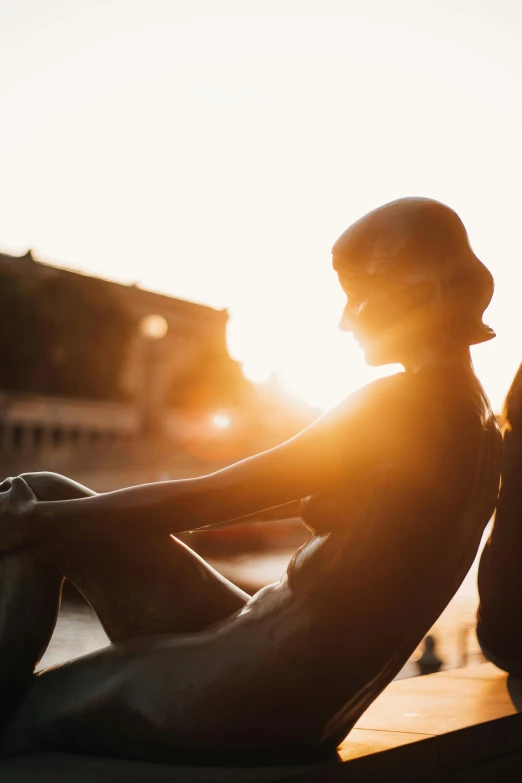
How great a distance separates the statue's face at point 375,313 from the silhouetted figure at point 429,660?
5.19 m

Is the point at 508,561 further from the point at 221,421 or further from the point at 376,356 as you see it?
the point at 221,421

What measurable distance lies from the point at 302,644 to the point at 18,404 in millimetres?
41922

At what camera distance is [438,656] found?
838 centimetres

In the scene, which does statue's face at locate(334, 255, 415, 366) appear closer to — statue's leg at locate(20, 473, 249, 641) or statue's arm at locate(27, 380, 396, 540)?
statue's arm at locate(27, 380, 396, 540)

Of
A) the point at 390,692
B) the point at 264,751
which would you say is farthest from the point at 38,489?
the point at 390,692

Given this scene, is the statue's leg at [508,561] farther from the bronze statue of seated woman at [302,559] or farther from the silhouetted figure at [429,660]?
the silhouetted figure at [429,660]

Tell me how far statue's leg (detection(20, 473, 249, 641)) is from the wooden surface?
38 cm

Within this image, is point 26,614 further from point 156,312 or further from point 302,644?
point 156,312

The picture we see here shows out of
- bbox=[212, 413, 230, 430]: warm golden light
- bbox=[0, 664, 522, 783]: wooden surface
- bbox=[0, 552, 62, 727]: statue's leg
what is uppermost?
bbox=[212, 413, 230, 430]: warm golden light

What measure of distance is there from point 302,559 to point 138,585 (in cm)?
49

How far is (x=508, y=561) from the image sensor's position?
13.5 ft

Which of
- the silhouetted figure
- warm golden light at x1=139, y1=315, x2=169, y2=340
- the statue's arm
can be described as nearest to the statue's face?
the statue's arm

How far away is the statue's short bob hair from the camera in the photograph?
276 cm

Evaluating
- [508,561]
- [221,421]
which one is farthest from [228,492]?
[221,421]
